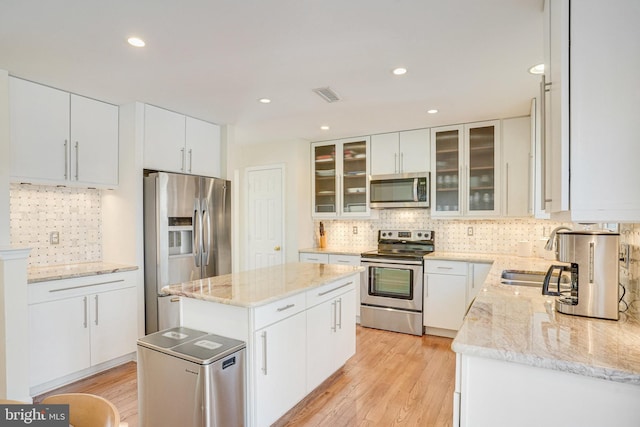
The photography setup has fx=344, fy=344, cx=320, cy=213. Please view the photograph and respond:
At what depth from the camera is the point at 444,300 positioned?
3.75 m

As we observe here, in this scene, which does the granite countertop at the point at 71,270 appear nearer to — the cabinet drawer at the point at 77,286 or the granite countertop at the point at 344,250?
the cabinet drawer at the point at 77,286

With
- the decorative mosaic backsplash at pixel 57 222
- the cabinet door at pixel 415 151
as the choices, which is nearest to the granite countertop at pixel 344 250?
the cabinet door at pixel 415 151

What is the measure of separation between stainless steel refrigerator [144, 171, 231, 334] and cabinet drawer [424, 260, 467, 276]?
2333mm

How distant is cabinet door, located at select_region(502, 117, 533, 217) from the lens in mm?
3600

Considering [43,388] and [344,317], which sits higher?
[344,317]

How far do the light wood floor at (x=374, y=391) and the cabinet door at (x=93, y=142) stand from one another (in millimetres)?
1756

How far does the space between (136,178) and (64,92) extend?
887 millimetres

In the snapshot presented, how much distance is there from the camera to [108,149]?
3.26 metres

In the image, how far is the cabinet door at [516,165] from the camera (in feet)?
11.8

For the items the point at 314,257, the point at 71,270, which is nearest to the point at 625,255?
the point at 314,257

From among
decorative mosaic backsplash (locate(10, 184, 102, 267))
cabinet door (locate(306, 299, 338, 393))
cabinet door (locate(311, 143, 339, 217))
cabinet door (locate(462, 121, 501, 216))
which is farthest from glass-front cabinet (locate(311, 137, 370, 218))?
decorative mosaic backsplash (locate(10, 184, 102, 267))

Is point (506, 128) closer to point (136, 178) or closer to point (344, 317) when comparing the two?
point (344, 317)

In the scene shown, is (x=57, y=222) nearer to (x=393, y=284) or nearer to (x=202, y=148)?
(x=202, y=148)

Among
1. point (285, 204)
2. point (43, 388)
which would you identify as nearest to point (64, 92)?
point (43, 388)
